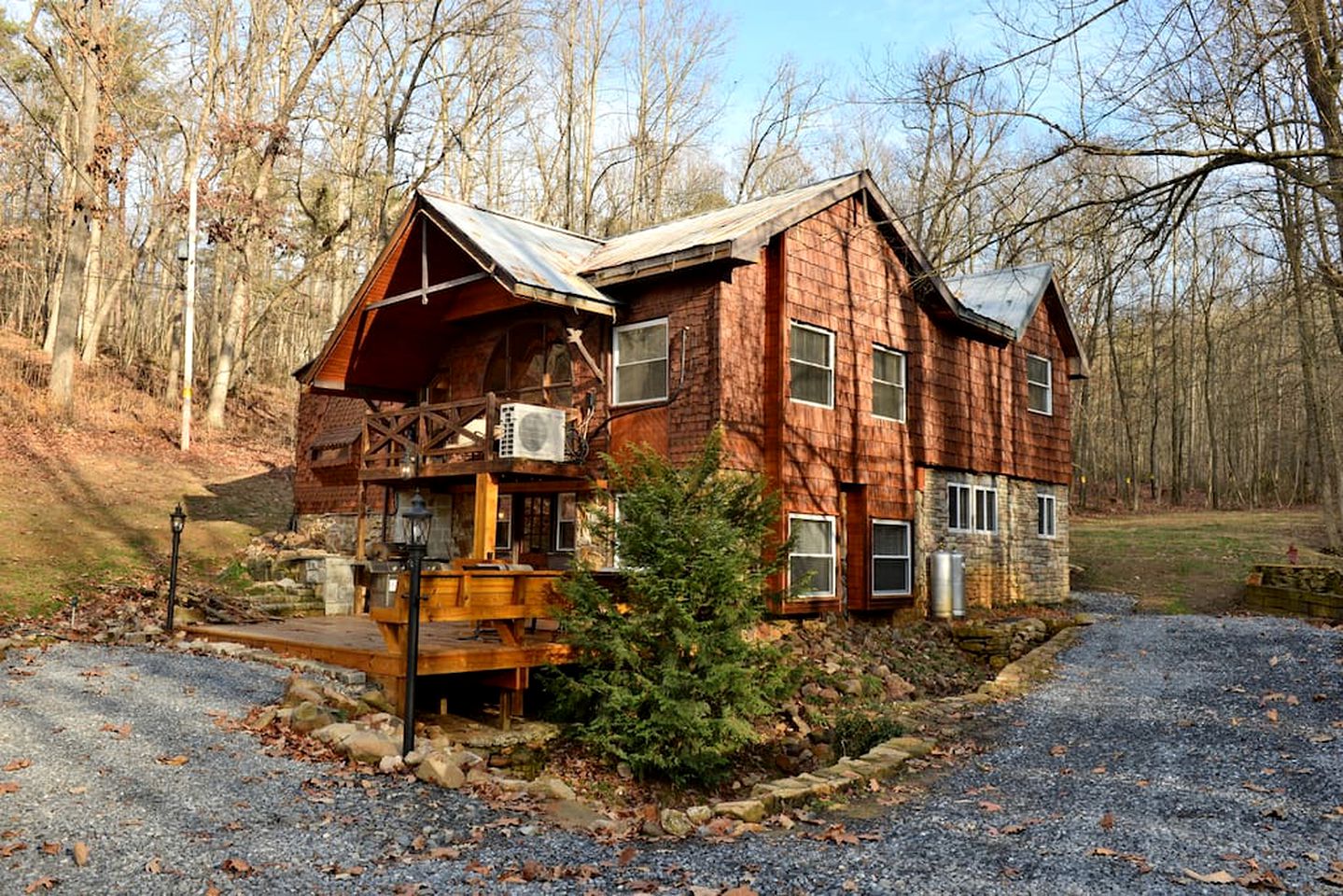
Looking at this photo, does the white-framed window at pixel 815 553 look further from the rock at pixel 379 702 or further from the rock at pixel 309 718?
the rock at pixel 309 718

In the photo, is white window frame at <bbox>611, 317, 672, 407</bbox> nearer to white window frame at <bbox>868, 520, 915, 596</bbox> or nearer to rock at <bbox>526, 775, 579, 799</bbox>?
white window frame at <bbox>868, 520, 915, 596</bbox>

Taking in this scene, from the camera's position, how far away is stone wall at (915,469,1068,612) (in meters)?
16.8

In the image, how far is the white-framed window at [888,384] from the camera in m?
16.2

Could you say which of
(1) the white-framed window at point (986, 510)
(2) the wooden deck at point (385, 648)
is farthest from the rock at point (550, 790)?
(1) the white-framed window at point (986, 510)

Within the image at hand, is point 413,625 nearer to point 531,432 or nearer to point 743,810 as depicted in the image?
point 743,810

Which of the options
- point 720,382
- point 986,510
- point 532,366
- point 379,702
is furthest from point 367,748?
point 986,510

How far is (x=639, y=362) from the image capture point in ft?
47.4

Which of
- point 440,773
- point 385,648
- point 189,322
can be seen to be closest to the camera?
point 440,773

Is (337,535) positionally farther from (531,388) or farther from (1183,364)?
(1183,364)

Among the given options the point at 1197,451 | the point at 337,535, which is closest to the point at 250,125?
the point at 337,535

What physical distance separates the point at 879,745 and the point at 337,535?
15.0 m

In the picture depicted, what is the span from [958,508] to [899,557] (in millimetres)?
2362

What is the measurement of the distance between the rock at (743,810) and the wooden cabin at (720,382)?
4.87 m

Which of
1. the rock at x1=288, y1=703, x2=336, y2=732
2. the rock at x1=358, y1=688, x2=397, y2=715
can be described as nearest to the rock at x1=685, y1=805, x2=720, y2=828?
the rock at x1=288, y1=703, x2=336, y2=732
